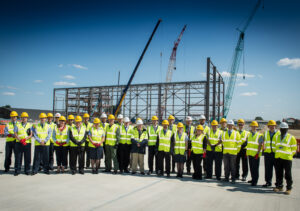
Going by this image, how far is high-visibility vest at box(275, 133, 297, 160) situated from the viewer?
5836 mm

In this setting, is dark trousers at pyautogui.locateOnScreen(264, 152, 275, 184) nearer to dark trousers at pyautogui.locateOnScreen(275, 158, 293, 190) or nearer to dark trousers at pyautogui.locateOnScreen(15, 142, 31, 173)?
dark trousers at pyautogui.locateOnScreen(275, 158, 293, 190)

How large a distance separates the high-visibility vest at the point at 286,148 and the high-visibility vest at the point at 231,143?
45.6 inches

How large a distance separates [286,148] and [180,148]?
2954mm

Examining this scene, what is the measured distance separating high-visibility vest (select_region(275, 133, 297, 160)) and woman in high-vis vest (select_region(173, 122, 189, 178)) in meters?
2.61

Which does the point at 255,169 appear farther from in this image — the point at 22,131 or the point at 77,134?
the point at 22,131

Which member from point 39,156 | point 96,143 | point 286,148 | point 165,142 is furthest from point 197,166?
point 39,156

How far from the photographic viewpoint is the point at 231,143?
687 centimetres

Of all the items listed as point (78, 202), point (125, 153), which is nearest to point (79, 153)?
point (125, 153)

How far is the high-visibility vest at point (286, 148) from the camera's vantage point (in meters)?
5.84

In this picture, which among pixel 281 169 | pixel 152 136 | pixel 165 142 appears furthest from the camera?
pixel 152 136

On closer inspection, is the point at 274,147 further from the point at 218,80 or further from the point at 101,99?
the point at 101,99

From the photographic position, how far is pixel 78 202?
4734mm

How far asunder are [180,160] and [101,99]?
109 feet

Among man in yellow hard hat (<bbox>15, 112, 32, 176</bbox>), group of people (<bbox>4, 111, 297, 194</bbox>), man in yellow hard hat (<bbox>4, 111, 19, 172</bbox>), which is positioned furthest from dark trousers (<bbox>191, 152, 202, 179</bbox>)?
man in yellow hard hat (<bbox>4, 111, 19, 172</bbox>)
